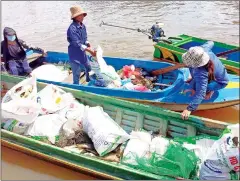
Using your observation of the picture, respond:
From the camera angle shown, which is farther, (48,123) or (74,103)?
(74,103)

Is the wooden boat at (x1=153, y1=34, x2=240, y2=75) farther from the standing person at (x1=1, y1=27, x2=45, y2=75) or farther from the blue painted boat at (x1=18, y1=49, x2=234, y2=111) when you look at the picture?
the standing person at (x1=1, y1=27, x2=45, y2=75)

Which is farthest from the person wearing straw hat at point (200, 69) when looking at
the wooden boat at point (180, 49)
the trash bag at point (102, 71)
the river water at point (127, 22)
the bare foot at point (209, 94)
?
the wooden boat at point (180, 49)

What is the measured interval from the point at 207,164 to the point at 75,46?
3.04 metres

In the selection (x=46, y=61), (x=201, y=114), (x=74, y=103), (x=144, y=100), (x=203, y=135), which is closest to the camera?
(x=203, y=135)

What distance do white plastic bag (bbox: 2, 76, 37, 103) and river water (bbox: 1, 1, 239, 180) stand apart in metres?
2.84

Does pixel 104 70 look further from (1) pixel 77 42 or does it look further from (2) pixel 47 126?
(2) pixel 47 126

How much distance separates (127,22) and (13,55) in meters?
7.58

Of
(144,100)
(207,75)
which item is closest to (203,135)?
(207,75)

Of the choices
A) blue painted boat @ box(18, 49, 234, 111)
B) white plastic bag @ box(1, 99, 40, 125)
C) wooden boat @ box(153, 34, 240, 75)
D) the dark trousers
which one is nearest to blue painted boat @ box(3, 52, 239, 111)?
blue painted boat @ box(18, 49, 234, 111)

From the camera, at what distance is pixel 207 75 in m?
4.29

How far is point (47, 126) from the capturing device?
4527mm

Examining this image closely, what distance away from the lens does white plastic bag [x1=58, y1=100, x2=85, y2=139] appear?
444 cm

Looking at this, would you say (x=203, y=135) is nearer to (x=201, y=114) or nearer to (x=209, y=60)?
(x=209, y=60)

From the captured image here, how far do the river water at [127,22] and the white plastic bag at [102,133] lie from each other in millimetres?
2209
